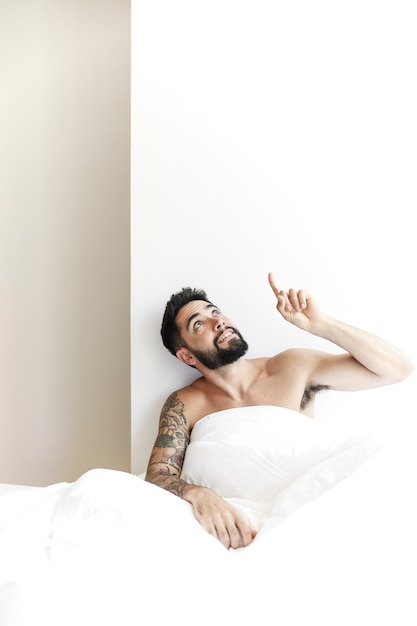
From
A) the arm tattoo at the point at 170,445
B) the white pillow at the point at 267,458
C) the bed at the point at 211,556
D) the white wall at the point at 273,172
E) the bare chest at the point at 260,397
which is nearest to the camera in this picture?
the bed at the point at 211,556

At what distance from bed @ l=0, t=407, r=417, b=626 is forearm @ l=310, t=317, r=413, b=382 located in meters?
0.65

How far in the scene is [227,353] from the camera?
246 centimetres

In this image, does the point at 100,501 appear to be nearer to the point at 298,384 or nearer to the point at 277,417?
the point at 277,417

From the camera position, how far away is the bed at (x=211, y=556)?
39.3 inches

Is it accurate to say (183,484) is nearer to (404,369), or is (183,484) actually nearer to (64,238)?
(404,369)

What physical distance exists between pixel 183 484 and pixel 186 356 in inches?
25.0

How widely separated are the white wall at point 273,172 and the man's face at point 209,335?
176 mm

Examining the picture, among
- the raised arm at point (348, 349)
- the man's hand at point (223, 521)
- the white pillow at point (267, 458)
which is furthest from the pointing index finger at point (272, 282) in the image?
the man's hand at point (223, 521)

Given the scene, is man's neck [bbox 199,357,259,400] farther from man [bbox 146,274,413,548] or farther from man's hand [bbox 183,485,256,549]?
man's hand [bbox 183,485,256,549]

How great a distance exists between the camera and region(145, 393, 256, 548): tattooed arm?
5.51 feet

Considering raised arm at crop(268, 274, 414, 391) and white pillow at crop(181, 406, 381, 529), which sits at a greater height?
raised arm at crop(268, 274, 414, 391)

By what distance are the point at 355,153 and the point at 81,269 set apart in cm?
150

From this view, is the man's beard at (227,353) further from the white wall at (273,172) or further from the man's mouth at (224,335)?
the white wall at (273,172)

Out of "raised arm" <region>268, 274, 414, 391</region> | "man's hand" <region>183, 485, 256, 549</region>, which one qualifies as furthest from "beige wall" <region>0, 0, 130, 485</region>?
"man's hand" <region>183, 485, 256, 549</region>
